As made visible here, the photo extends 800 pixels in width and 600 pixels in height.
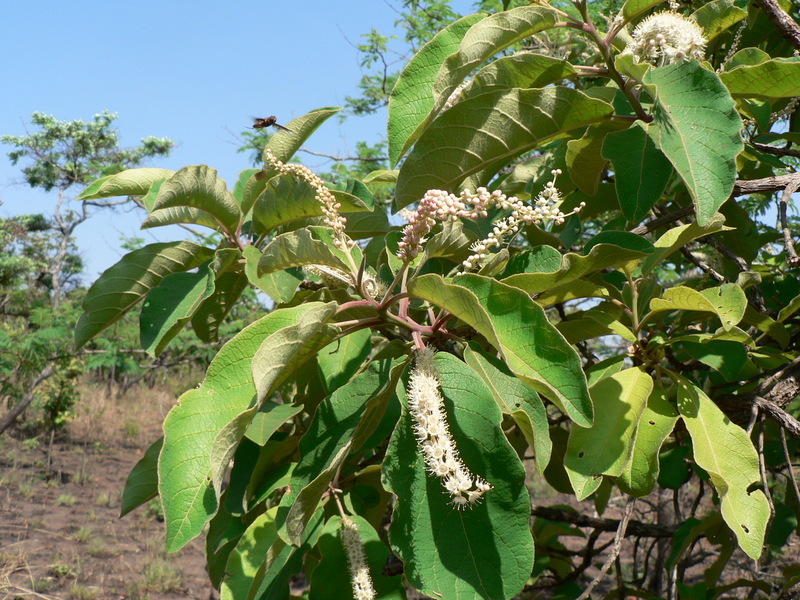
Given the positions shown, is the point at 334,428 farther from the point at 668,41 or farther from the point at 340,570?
the point at 668,41

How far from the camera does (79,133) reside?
19.9 m

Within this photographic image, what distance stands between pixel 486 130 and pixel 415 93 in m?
0.17

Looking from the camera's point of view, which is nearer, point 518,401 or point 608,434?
point 518,401

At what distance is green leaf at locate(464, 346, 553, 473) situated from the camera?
894 mm

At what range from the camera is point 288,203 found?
1.39 meters

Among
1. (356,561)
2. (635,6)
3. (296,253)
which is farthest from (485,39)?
(356,561)

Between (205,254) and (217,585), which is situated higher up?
(205,254)

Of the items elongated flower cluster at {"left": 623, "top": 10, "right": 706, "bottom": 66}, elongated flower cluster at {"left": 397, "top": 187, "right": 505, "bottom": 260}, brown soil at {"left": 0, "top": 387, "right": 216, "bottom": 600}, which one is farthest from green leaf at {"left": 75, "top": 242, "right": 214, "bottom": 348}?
brown soil at {"left": 0, "top": 387, "right": 216, "bottom": 600}

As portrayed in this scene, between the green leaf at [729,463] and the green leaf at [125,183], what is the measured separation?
129 centimetres

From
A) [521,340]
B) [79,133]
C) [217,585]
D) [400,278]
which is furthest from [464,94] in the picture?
[79,133]

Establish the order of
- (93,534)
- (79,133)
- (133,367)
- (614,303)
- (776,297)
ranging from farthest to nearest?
(79,133)
(133,367)
(93,534)
(776,297)
(614,303)

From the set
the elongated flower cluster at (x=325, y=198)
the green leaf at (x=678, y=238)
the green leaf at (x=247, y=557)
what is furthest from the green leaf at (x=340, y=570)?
the green leaf at (x=678, y=238)

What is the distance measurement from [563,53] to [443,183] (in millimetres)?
964

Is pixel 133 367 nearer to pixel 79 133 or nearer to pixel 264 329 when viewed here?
pixel 264 329
